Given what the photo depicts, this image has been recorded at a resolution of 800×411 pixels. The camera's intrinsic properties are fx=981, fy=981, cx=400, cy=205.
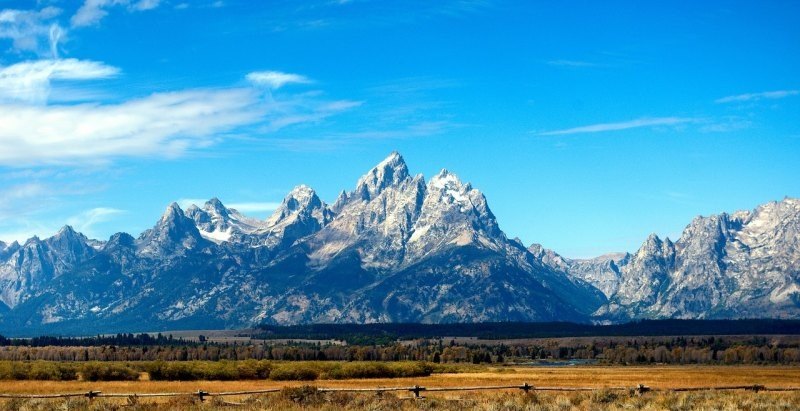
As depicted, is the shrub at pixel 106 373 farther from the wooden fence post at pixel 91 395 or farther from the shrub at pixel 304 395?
the shrub at pixel 304 395

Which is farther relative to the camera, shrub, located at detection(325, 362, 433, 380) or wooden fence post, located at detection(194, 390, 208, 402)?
shrub, located at detection(325, 362, 433, 380)

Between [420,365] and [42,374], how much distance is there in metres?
62.7

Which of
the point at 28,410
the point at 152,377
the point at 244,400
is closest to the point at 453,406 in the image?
the point at 244,400

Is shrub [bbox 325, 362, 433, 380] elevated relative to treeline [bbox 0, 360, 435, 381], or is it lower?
lower

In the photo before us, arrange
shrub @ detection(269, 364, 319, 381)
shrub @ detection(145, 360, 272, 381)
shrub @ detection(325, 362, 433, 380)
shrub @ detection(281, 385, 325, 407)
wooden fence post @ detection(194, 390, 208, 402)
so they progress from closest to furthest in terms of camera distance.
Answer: shrub @ detection(281, 385, 325, 407)
wooden fence post @ detection(194, 390, 208, 402)
shrub @ detection(145, 360, 272, 381)
shrub @ detection(269, 364, 319, 381)
shrub @ detection(325, 362, 433, 380)

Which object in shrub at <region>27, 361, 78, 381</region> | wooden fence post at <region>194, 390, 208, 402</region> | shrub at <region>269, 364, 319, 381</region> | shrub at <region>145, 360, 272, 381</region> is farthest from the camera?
shrub at <region>269, 364, 319, 381</region>

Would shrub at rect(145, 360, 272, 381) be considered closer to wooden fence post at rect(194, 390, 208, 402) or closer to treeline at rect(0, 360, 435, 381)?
treeline at rect(0, 360, 435, 381)

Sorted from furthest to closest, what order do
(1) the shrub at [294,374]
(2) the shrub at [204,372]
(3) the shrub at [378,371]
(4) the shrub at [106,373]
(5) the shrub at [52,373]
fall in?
1. (3) the shrub at [378,371]
2. (1) the shrub at [294,374]
3. (2) the shrub at [204,372]
4. (5) the shrub at [52,373]
5. (4) the shrub at [106,373]

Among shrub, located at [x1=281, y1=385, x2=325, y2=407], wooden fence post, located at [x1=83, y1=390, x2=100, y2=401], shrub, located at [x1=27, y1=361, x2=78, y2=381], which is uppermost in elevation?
shrub, located at [x1=27, y1=361, x2=78, y2=381]

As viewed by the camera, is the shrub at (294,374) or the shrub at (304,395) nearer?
the shrub at (304,395)

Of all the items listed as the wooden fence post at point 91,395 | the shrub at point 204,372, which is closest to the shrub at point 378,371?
the shrub at point 204,372

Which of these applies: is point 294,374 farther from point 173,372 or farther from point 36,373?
point 36,373

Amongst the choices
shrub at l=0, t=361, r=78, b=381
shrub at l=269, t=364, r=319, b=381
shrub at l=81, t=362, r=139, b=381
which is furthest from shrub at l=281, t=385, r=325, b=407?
shrub at l=0, t=361, r=78, b=381

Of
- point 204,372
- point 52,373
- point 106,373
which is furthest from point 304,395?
point 52,373
